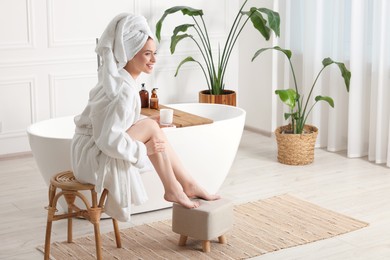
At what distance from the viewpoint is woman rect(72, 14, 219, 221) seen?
3.54 meters

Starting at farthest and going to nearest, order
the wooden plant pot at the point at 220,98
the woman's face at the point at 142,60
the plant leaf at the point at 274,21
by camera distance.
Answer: the wooden plant pot at the point at 220,98
the plant leaf at the point at 274,21
the woman's face at the point at 142,60

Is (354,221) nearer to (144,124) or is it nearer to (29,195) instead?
(144,124)

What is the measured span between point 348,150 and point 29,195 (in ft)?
7.71

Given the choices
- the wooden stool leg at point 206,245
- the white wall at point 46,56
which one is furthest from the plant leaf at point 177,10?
the wooden stool leg at point 206,245

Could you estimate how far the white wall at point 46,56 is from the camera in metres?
5.73

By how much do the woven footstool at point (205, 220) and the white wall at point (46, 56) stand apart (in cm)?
231

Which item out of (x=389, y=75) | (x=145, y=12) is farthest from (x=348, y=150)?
(x=145, y=12)

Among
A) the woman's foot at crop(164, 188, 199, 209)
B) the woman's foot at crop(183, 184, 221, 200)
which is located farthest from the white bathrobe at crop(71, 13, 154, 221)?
the woman's foot at crop(183, 184, 221, 200)

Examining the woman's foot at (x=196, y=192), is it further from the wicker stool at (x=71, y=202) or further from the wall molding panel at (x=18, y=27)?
the wall molding panel at (x=18, y=27)

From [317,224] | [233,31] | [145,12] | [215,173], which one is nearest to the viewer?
[317,224]

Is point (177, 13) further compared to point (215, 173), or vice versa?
point (177, 13)

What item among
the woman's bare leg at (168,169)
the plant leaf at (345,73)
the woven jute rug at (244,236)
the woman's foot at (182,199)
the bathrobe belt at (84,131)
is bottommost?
the woven jute rug at (244,236)

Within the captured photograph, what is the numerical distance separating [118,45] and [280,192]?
1.80 m

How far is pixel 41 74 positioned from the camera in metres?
5.87
